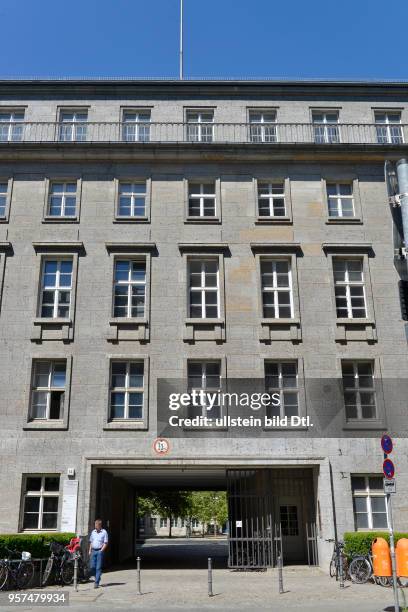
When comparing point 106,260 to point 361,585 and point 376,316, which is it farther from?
point 361,585

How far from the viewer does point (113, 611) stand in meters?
12.8

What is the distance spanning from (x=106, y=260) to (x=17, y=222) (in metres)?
3.96

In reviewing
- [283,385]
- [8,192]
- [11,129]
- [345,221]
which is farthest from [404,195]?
[11,129]

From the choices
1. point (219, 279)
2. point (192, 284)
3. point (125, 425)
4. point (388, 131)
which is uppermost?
point (388, 131)

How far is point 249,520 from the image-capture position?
21109 millimetres

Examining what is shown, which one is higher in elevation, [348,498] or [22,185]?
[22,185]

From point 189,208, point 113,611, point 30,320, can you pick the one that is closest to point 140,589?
point 113,611

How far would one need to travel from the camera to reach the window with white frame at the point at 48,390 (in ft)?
69.3

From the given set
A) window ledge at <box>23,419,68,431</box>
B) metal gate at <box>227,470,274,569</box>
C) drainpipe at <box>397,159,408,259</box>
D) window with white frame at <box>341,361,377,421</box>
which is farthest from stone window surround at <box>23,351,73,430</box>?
drainpipe at <box>397,159,408,259</box>

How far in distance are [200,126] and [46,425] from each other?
14095 mm

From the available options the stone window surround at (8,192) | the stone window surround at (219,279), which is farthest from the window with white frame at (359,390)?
the stone window surround at (8,192)

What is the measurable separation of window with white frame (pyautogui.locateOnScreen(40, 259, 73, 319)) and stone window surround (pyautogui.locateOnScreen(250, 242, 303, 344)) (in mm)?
7217

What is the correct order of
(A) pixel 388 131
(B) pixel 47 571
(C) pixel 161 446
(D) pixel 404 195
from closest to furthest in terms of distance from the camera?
(D) pixel 404 195 → (B) pixel 47 571 → (C) pixel 161 446 → (A) pixel 388 131

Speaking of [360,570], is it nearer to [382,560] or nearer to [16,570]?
[382,560]
